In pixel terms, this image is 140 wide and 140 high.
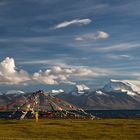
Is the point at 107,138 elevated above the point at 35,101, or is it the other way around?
the point at 35,101

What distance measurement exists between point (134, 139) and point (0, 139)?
2891 centimetres

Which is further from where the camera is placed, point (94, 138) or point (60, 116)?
point (60, 116)

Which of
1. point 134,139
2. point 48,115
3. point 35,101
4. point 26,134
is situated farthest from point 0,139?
point 48,115

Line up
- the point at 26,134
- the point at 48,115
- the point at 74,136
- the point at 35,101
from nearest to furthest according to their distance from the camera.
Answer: the point at 74,136 < the point at 26,134 < the point at 35,101 < the point at 48,115

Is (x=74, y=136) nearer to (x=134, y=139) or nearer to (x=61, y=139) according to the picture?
(x=61, y=139)

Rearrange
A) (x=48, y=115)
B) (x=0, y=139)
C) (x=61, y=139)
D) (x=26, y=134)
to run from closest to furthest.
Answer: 1. (x=0, y=139)
2. (x=61, y=139)
3. (x=26, y=134)
4. (x=48, y=115)

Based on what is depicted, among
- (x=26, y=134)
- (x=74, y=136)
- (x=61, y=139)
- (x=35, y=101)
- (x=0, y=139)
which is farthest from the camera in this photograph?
(x=35, y=101)

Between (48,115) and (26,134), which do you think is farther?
(48,115)

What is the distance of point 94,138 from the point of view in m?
78.3

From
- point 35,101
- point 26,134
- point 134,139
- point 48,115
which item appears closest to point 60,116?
point 48,115

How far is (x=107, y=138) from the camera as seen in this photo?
7819 cm

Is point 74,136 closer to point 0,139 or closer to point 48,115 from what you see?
point 0,139

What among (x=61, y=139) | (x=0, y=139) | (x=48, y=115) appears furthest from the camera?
(x=48, y=115)

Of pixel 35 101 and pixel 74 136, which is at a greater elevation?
pixel 35 101
